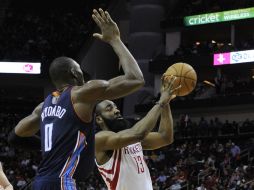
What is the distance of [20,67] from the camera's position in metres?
34.8

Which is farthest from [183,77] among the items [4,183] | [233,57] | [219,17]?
[219,17]

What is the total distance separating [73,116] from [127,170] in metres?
1.82

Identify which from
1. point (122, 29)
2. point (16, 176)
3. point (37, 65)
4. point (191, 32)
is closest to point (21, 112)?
point (37, 65)

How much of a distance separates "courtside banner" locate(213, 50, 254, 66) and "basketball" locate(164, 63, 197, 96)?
25048 millimetres

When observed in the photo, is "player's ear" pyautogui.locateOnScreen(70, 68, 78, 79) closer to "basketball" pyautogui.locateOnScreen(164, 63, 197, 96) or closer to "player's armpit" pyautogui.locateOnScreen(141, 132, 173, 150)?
"basketball" pyautogui.locateOnScreen(164, 63, 197, 96)

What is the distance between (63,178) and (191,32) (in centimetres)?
3235

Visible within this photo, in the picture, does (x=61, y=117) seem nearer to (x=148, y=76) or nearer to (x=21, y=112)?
(x=148, y=76)

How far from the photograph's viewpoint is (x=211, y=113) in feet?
103

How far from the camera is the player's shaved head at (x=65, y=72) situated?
14.4 feet

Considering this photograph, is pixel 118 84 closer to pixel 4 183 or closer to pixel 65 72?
pixel 65 72

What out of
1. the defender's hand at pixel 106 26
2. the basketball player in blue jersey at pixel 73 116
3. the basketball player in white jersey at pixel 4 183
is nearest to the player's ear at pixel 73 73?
the basketball player in blue jersey at pixel 73 116

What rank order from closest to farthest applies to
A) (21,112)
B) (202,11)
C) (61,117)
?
(61,117) → (202,11) → (21,112)

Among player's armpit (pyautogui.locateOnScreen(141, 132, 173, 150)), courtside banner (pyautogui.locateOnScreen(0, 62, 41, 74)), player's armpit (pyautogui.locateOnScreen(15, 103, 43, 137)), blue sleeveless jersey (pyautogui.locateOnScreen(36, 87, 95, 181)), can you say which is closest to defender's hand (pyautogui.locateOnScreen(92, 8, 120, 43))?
blue sleeveless jersey (pyautogui.locateOnScreen(36, 87, 95, 181))

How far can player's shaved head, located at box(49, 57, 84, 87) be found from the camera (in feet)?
14.4
